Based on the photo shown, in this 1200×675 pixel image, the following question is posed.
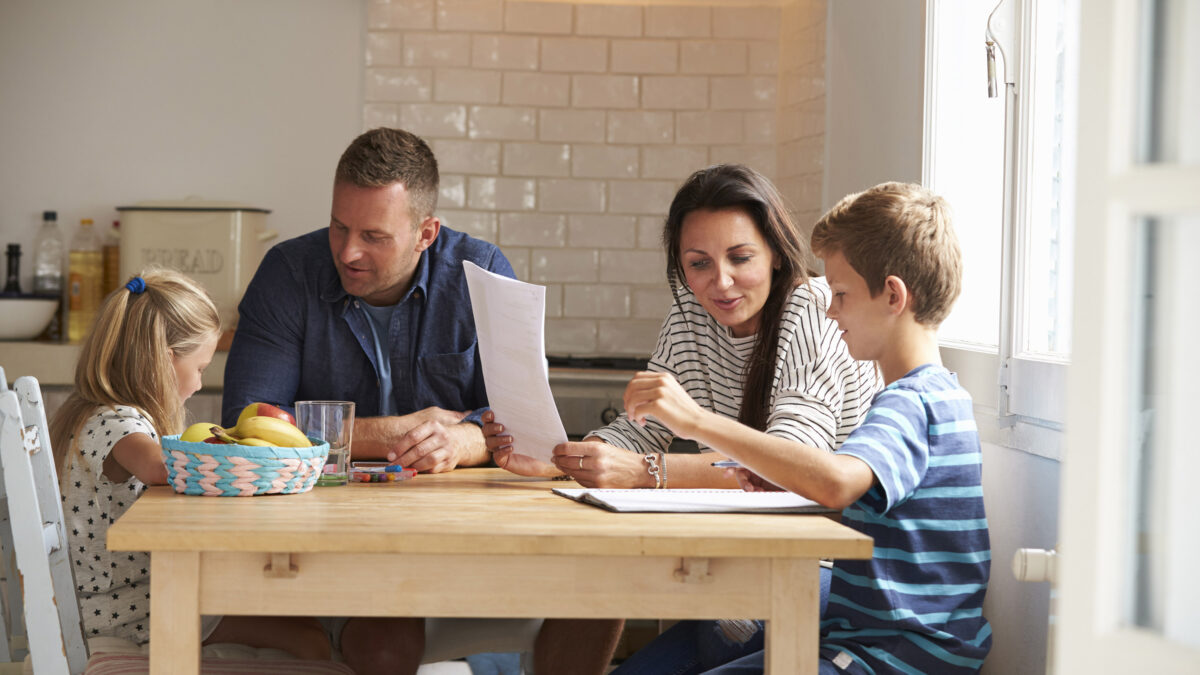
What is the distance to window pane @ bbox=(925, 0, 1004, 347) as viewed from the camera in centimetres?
228

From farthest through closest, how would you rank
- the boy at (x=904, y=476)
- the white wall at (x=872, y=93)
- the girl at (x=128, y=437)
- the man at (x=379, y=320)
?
the white wall at (x=872, y=93) → the man at (x=379, y=320) → the girl at (x=128, y=437) → the boy at (x=904, y=476)

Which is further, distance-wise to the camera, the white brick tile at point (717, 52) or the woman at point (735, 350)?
the white brick tile at point (717, 52)

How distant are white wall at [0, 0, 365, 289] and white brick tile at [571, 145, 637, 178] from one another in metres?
0.77

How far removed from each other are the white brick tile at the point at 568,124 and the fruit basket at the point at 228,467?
2503mm

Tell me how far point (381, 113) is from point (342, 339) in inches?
69.6

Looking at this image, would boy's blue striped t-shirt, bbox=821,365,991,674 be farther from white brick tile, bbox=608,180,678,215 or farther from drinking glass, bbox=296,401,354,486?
white brick tile, bbox=608,180,678,215

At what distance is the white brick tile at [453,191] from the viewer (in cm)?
387

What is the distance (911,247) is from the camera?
158 cm

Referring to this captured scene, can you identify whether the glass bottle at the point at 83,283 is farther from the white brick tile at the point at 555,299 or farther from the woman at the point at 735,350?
the woman at the point at 735,350

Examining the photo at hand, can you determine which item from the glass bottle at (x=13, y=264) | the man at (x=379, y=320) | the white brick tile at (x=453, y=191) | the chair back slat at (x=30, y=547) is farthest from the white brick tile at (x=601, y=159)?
the chair back slat at (x=30, y=547)

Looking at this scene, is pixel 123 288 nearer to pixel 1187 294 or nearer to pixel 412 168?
pixel 412 168

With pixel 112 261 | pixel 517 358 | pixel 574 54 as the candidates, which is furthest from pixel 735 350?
pixel 112 261

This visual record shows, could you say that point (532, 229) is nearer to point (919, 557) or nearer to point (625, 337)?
point (625, 337)

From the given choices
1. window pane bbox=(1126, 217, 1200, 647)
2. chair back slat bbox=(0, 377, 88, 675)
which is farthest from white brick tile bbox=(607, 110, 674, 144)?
window pane bbox=(1126, 217, 1200, 647)
